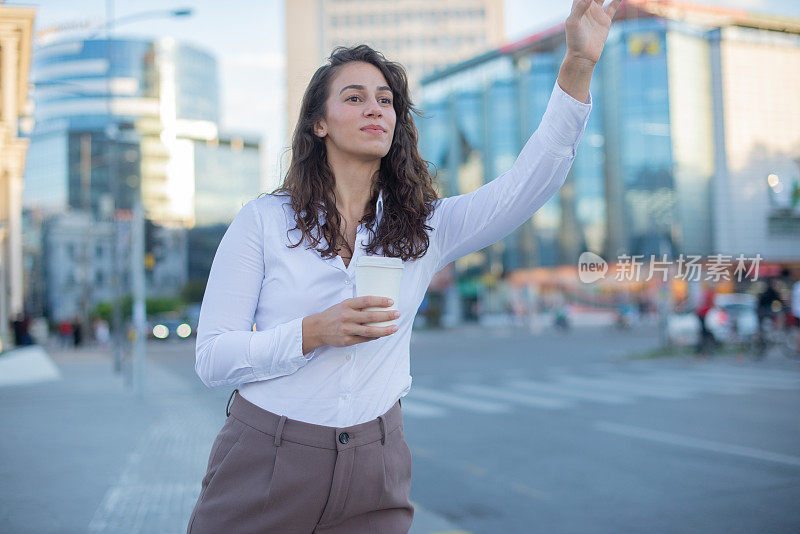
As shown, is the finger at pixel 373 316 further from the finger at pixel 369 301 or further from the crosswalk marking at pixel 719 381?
the crosswalk marking at pixel 719 381

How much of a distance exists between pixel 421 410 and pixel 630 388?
158 inches

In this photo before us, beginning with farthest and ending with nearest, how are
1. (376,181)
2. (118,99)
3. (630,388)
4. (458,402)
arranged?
(118,99), (630,388), (458,402), (376,181)

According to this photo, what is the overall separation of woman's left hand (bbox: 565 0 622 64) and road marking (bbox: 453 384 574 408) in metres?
9.28

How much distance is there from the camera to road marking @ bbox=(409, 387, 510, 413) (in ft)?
34.0

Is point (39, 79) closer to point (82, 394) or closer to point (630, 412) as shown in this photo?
point (82, 394)

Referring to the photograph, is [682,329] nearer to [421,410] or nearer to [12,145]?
[421,410]

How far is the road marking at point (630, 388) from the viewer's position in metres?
11.1

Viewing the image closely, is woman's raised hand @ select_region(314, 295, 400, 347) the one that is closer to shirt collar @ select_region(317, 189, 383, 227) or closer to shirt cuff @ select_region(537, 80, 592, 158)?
shirt collar @ select_region(317, 189, 383, 227)

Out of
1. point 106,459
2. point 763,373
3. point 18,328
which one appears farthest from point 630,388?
point 18,328

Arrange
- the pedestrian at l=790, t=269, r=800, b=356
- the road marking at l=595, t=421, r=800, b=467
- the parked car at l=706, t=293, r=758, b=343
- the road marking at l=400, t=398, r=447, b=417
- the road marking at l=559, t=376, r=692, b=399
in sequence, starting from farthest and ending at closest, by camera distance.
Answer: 1. the parked car at l=706, t=293, r=758, b=343
2. the road marking at l=559, t=376, r=692, b=399
3. the pedestrian at l=790, t=269, r=800, b=356
4. the road marking at l=400, t=398, r=447, b=417
5. the road marking at l=595, t=421, r=800, b=467

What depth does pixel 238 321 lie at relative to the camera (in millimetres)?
1604

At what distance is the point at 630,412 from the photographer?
9.53 m

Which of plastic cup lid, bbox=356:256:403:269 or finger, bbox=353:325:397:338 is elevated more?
plastic cup lid, bbox=356:256:403:269

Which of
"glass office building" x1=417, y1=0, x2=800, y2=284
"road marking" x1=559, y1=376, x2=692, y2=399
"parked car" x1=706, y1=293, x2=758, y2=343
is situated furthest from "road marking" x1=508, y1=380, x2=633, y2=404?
"glass office building" x1=417, y1=0, x2=800, y2=284
